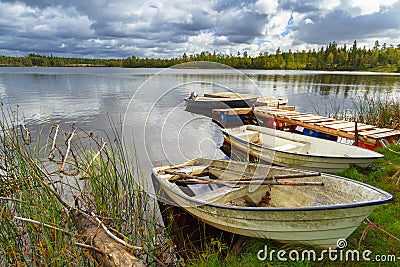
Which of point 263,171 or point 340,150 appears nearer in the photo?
point 263,171

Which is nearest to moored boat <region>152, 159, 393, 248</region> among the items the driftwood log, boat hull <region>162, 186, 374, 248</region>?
boat hull <region>162, 186, 374, 248</region>

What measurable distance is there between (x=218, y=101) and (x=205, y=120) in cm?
146

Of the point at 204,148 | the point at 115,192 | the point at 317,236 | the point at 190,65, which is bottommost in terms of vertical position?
the point at 204,148

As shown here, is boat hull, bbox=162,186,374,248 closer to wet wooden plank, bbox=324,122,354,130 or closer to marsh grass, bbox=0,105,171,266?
marsh grass, bbox=0,105,171,266

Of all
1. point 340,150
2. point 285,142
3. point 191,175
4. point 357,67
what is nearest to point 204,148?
point 285,142

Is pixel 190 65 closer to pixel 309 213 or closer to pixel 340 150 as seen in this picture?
pixel 309 213

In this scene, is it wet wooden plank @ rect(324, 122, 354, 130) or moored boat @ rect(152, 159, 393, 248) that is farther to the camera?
wet wooden plank @ rect(324, 122, 354, 130)

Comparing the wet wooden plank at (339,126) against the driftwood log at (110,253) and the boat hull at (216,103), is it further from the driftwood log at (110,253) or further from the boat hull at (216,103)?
the boat hull at (216,103)

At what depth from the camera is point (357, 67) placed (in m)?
74.1

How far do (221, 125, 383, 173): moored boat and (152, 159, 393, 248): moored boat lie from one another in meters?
1.34

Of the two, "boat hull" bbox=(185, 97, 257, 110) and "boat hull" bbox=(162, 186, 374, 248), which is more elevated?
"boat hull" bbox=(185, 97, 257, 110)

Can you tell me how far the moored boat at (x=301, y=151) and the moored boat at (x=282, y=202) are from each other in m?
1.34

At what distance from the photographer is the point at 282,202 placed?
4.14m

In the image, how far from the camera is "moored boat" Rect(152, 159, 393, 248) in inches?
116
